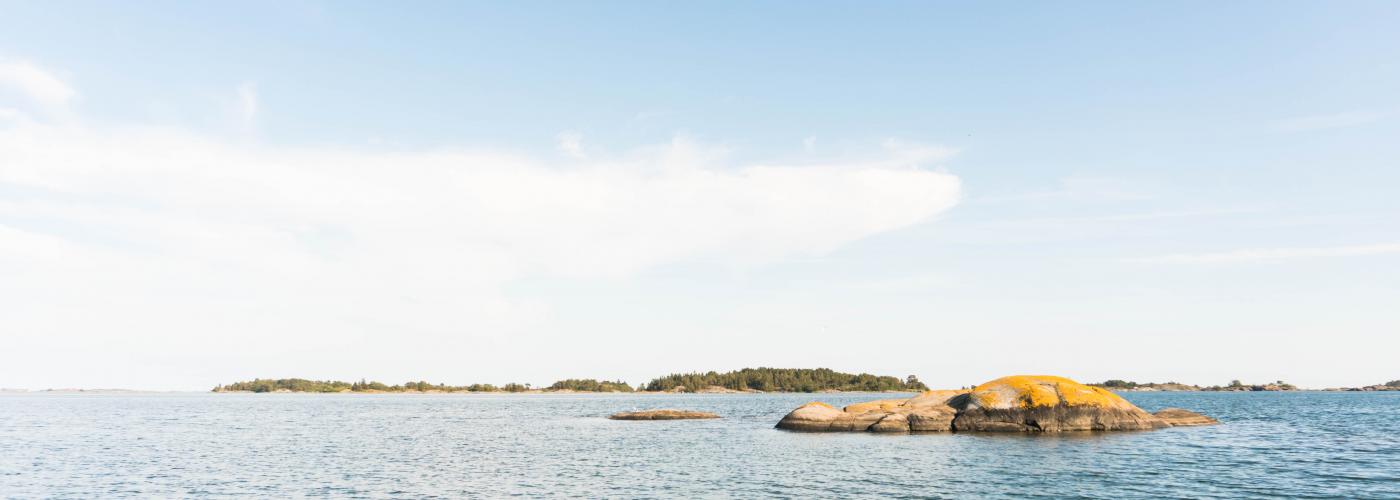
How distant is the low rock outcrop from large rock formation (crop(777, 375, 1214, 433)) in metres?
0.35

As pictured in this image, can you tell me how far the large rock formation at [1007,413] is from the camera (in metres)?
60.3

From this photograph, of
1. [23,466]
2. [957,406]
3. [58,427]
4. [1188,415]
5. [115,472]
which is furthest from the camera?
[58,427]

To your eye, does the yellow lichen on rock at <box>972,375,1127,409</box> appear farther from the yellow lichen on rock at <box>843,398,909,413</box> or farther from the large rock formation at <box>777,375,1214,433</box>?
the yellow lichen on rock at <box>843,398,909,413</box>

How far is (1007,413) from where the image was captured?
60781mm

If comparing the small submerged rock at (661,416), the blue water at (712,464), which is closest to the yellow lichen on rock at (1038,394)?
the blue water at (712,464)

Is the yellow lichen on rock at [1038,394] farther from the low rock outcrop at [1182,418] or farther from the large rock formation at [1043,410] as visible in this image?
the low rock outcrop at [1182,418]

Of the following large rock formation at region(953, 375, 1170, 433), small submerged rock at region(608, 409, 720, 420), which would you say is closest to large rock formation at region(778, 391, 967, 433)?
large rock formation at region(953, 375, 1170, 433)

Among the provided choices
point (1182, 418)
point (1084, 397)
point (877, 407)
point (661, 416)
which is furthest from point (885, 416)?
Result: point (661, 416)

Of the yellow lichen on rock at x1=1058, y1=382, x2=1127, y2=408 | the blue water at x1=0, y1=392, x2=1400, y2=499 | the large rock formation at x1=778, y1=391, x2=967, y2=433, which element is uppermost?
the yellow lichen on rock at x1=1058, y1=382, x2=1127, y2=408

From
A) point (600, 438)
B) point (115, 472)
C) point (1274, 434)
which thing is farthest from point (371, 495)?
point (1274, 434)

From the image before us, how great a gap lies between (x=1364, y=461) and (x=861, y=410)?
107 feet

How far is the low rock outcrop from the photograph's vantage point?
222ft

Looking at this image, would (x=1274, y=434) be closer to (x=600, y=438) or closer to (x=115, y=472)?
(x=600, y=438)

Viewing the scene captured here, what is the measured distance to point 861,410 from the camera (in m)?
67.1
